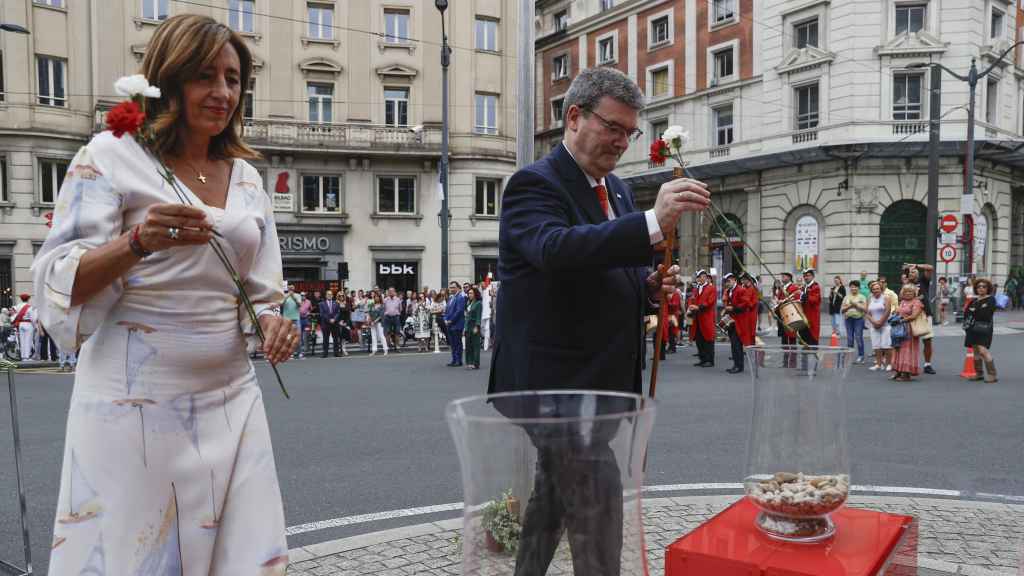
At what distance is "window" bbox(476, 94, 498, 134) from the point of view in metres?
31.5

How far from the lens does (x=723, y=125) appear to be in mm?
32531

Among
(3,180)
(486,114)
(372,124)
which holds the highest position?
(486,114)

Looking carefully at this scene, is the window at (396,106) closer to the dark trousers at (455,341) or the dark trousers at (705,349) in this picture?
the dark trousers at (455,341)

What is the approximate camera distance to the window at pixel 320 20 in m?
30.0

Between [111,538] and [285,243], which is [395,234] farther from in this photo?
[111,538]

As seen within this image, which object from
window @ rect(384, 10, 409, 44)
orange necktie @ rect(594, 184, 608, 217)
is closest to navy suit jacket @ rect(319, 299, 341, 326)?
window @ rect(384, 10, 409, 44)

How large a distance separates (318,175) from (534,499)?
30329 millimetres

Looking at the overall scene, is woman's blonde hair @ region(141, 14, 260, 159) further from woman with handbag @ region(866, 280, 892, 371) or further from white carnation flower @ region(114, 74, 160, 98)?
woman with handbag @ region(866, 280, 892, 371)

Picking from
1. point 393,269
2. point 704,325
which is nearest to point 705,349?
point 704,325

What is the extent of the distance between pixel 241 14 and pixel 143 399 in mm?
30870

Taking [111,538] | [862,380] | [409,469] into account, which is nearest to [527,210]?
[111,538]

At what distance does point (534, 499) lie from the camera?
1.29m

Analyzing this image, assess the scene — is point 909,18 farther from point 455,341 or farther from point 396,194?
point 455,341

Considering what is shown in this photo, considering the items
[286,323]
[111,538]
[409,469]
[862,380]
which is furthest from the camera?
[862,380]
